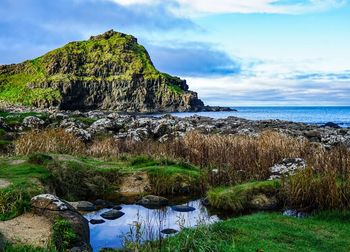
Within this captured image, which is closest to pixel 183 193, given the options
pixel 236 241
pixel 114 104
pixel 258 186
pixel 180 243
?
pixel 258 186

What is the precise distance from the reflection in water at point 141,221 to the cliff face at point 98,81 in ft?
497

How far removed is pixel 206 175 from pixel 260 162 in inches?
103

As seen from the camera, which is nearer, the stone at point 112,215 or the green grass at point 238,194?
the stone at point 112,215

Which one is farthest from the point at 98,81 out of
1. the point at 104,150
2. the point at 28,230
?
the point at 28,230

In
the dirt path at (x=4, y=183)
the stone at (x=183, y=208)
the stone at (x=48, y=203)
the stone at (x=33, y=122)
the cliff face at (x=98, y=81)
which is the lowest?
the stone at (x=183, y=208)

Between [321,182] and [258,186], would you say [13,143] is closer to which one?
[258,186]

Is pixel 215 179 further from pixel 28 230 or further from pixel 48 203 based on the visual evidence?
pixel 28 230

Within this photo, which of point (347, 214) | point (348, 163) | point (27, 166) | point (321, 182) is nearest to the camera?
point (347, 214)

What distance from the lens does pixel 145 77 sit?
185m

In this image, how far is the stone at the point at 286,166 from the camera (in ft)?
61.5

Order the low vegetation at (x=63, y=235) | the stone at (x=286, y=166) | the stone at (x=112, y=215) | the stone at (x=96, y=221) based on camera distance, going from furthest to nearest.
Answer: the stone at (x=286, y=166)
the stone at (x=112, y=215)
the stone at (x=96, y=221)
the low vegetation at (x=63, y=235)

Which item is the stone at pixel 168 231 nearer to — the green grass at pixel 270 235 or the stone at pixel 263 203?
the green grass at pixel 270 235

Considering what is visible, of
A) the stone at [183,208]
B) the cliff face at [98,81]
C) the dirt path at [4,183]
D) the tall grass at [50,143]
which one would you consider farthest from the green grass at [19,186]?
the cliff face at [98,81]

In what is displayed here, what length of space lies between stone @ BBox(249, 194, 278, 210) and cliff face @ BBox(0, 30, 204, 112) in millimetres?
152419
